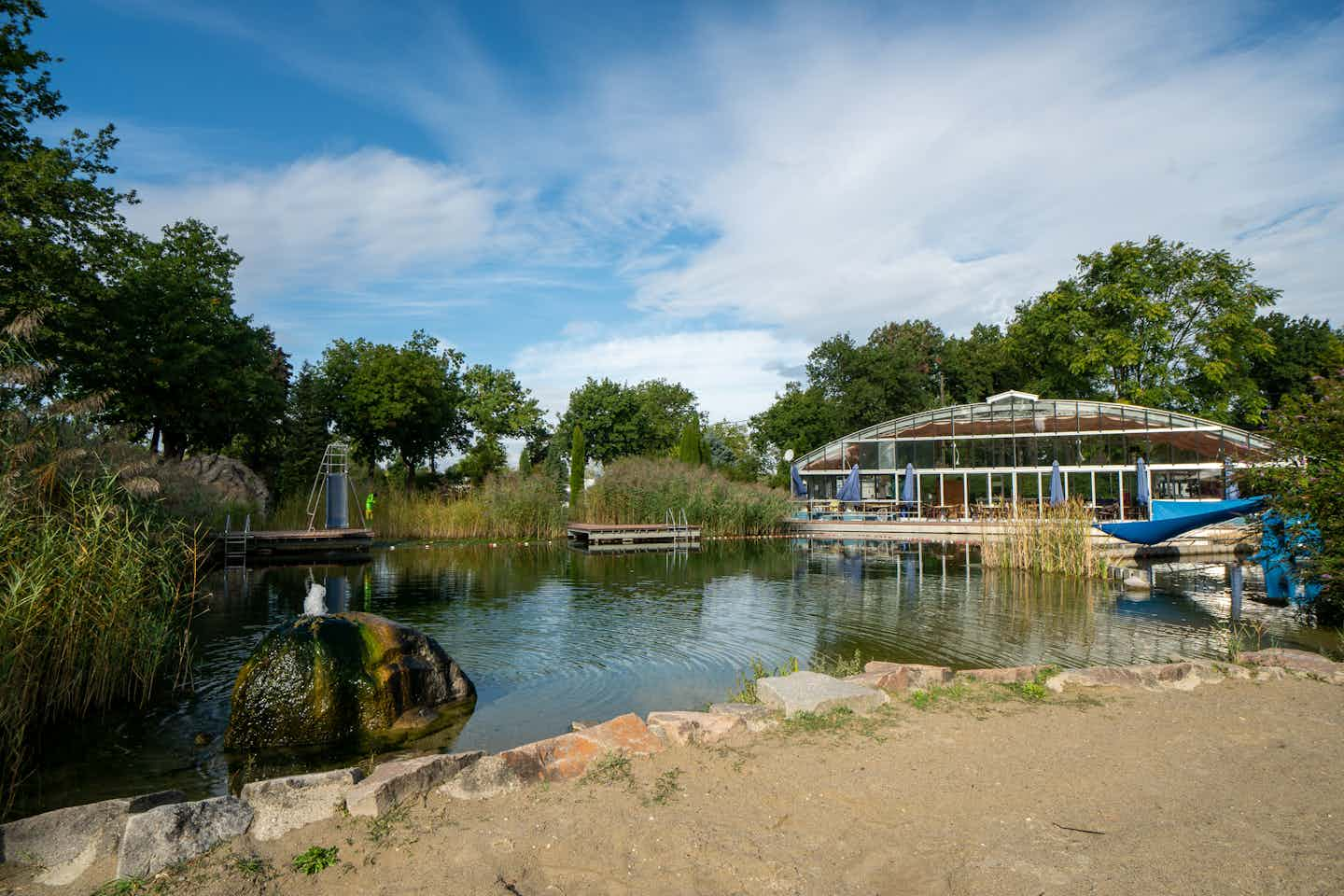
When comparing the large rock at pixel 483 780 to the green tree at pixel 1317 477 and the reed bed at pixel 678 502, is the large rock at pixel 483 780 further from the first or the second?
the reed bed at pixel 678 502

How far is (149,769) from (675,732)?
11.6 ft

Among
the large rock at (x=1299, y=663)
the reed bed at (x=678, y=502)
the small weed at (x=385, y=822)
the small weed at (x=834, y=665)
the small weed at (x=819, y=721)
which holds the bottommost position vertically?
the small weed at (x=834, y=665)

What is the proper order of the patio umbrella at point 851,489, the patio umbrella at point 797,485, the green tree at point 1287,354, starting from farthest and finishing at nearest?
the green tree at point 1287,354 < the patio umbrella at point 797,485 < the patio umbrella at point 851,489

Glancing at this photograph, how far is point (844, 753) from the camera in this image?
14.0ft

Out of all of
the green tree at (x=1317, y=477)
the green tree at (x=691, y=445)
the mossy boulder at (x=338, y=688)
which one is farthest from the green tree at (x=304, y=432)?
the green tree at (x=1317, y=477)

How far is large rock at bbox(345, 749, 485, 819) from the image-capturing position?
3471mm

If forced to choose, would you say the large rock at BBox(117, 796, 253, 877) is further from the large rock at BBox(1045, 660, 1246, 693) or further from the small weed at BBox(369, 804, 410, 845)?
the large rock at BBox(1045, 660, 1246, 693)

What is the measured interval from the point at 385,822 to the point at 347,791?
316 mm

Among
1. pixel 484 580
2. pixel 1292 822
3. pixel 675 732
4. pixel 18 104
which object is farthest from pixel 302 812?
pixel 18 104

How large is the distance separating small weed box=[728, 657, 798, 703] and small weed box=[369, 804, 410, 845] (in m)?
2.67

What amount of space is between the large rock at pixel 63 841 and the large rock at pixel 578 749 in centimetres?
167

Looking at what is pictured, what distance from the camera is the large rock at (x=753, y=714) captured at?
4.75 metres

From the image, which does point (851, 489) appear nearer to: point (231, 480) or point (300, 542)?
point (300, 542)

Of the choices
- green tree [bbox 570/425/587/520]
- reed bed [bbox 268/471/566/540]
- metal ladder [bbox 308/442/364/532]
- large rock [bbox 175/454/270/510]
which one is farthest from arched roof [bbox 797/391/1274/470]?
large rock [bbox 175/454/270/510]
